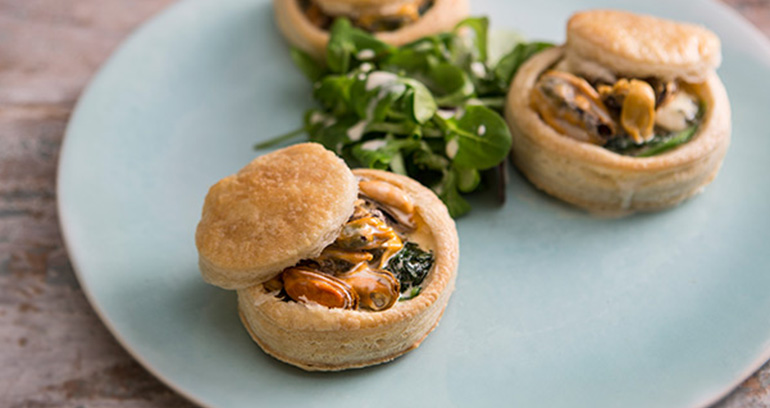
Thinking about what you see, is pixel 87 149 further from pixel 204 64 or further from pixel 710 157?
pixel 710 157

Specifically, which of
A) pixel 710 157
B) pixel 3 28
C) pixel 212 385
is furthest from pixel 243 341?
pixel 3 28

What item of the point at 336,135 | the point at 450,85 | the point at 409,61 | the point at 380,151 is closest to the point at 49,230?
the point at 336,135

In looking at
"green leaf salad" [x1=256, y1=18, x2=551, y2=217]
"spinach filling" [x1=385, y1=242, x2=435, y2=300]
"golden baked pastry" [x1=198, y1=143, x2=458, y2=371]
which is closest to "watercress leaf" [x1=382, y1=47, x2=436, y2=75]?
"green leaf salad" [x1=256, y1=18, x2=551, y2=217]

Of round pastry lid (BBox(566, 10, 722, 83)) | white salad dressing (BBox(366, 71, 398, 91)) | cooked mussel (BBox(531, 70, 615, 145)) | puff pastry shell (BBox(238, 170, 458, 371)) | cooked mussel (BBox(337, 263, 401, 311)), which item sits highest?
round pastry lid (BBox(566, 10, 722, 83))

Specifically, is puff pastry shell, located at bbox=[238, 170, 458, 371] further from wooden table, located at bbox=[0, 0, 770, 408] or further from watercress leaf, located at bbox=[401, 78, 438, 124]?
watercress leaf, located at bbox=[401, 78, 438, 124]

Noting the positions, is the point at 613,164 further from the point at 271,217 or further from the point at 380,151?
the point at 271,217

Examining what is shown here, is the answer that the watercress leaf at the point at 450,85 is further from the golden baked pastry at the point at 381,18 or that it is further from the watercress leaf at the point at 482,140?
the golden baked pastry at the point at 381,18
